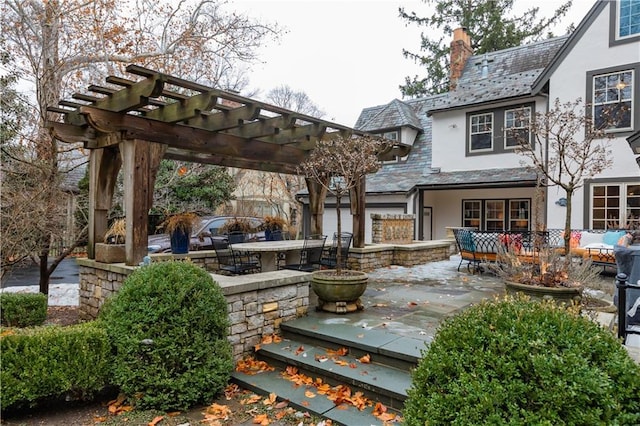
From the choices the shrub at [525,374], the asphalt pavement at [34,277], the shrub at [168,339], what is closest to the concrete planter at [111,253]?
the shrub at [168,339]

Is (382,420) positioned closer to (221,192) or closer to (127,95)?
(127,95)

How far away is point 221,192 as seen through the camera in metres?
15.2

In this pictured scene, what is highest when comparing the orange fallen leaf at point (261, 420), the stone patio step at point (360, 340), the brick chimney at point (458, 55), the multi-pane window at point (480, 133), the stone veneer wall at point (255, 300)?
the brick chimney at point (458, 55)

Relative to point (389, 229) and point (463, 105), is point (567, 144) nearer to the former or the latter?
point (389, 229)

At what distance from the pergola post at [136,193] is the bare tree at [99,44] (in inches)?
97.1

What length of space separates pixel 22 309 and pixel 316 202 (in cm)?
575

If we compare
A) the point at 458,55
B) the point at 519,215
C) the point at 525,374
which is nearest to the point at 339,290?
the point at 525,374

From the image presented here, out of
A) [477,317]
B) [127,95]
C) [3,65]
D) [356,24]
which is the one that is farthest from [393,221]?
[3,65]

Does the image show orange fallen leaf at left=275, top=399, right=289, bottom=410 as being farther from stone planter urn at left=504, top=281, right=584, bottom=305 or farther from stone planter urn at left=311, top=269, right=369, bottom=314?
stone planter urn at left=504, top=281, right=584, bottom=305

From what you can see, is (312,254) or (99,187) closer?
(99,187)

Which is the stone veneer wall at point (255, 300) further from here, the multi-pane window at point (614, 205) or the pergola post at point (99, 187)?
the multi-pane window at point (614, 205)

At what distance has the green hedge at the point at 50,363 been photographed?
314 centimetres

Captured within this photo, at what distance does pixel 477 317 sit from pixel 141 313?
2835 millimetres

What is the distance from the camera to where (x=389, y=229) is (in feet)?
34.0
